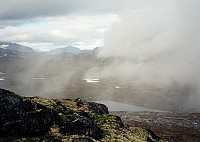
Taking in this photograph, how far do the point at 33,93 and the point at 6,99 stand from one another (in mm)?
147655

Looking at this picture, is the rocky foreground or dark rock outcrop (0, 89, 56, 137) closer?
the rocky foreground

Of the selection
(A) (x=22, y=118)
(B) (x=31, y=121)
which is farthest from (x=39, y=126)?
(A) (x=22, y=118)

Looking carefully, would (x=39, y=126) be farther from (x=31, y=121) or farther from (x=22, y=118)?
(x=22, y=118)

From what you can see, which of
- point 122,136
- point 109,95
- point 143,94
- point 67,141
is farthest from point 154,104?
point 67,141

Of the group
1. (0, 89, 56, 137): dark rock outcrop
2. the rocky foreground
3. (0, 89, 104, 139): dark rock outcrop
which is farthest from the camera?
(0, 89, 104, 139): dark rock outcrop

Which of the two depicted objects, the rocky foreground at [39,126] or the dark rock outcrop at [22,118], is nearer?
the rocky foreground at [39,126]

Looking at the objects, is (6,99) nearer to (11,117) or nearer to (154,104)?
(11,117)

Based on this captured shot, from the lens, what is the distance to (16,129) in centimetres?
2466

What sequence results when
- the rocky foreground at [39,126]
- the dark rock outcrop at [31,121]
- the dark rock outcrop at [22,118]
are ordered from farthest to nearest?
the dark rock outcrop at [31,121] → the dark rock outcrop at [22,118] → the rocky foreground at [39,126]

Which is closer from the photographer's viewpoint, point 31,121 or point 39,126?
point 31,121

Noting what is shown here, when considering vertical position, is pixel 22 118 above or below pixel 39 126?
above

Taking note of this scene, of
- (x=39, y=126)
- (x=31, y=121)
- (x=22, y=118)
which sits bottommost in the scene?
(x=39, y=126)

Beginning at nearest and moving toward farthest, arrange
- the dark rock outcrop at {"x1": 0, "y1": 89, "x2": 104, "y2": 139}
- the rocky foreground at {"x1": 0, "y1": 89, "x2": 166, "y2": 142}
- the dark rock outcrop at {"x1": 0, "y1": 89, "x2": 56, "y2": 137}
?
1. the rocky foreground at {"x1": 0, "y1": 89, "x2": 166, "y2": 142}
2. the dark rock outcrop at {"x1": 0, "y1": 89, "x2": 56, "y2": 137}
3. the dark rock outcrop at {"x1": 0, "y1": 89, "x2": 104, "y2": 139}

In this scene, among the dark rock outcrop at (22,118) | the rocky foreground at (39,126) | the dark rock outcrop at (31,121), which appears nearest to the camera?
the rocky foreground at (39,126)
